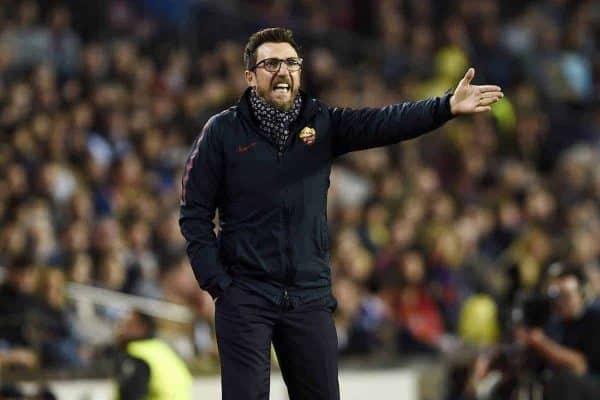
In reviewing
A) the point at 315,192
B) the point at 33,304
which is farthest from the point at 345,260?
the point at 315,192

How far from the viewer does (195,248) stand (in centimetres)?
613

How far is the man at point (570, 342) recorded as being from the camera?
915cm

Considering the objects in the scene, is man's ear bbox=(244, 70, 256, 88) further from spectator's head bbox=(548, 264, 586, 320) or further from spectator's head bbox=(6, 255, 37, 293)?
spectator's head bbox=(6, 255, 37, 293)

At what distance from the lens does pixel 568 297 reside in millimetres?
9148

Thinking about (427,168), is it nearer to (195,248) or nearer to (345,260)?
(345,260)

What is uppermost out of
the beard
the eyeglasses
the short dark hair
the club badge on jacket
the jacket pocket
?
the short dark hair

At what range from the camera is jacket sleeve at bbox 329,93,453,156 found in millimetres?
6051

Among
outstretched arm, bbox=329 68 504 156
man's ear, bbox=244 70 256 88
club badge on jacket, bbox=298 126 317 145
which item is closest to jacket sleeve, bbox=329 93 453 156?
outstretched arm, bbox=329 68 504 156

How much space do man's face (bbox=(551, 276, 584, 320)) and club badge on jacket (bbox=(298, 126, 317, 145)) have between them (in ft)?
10.8

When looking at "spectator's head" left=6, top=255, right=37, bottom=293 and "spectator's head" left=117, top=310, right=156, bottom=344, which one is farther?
"spectator's head" left=6, top=255, right=37, bottom=293

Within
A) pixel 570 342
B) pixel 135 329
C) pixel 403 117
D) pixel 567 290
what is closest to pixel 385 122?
pixel 403 117

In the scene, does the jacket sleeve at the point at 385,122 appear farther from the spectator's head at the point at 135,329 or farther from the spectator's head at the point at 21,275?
the spectator's head at the point at 21,275

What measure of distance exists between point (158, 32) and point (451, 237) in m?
4.01

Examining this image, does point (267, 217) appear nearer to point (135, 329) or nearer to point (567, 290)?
point (135, 329)
